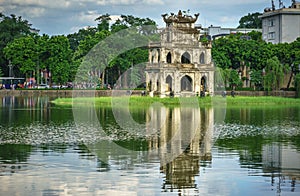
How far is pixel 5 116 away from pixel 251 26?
419ft

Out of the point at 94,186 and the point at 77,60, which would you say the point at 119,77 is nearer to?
the point at 77,60

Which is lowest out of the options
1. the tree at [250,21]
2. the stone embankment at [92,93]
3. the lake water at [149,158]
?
the lake water at [149,158]

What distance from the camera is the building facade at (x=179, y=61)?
77.6m

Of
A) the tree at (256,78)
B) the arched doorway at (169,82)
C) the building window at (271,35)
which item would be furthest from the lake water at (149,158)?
the building window at (271,35)

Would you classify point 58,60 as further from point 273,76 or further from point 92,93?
point 273,76

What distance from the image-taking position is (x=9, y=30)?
128 m

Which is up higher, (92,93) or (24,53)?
(24,53)

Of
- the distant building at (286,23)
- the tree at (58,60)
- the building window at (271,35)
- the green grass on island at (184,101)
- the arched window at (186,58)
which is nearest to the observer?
the green grass on island at (184,101)

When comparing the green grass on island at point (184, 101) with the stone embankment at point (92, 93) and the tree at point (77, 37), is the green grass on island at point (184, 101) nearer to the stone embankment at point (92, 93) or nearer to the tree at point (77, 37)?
the stone embankment at point (92, 93)

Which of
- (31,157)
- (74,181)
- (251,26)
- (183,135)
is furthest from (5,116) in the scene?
(251,26)

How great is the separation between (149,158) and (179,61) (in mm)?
52926

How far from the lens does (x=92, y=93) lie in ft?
302

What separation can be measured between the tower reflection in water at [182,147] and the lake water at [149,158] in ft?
0.11

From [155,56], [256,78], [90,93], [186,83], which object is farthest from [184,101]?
[90,93]
